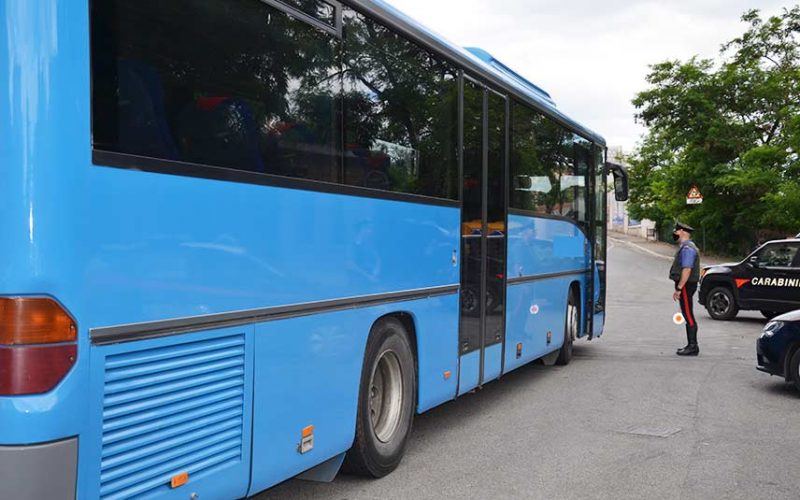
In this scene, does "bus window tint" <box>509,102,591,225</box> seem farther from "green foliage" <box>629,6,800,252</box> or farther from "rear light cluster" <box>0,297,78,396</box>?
"green foliage" <box>629,6,800,252</box>

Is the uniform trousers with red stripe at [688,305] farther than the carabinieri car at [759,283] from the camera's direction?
No

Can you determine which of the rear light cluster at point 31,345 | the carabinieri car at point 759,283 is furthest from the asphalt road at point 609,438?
the carabinieri car at point 759,283

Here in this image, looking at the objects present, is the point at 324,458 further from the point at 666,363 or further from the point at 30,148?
the point at 666,363

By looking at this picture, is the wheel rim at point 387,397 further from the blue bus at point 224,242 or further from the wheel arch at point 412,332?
the wheel arch at point 412,332

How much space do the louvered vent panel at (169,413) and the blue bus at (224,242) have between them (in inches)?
0.4

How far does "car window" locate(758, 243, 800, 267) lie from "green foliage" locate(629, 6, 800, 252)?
56.2ft

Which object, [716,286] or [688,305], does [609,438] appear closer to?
[688,305]

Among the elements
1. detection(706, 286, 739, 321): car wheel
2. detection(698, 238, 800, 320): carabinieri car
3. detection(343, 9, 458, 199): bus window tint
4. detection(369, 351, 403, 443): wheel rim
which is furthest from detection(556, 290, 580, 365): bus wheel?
detection(706, 286, 739, 321): car wheel

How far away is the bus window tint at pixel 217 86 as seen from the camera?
3.20m

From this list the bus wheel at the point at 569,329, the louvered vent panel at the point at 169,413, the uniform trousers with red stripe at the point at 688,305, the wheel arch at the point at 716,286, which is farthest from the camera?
the wheel arch at the point at 716,286

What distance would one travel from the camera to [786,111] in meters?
33.0

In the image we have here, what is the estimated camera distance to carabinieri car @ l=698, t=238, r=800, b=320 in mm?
15859

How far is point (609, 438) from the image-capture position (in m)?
6.77

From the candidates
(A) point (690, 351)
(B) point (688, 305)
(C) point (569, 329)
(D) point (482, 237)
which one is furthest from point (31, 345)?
(A) point (690, 351)
